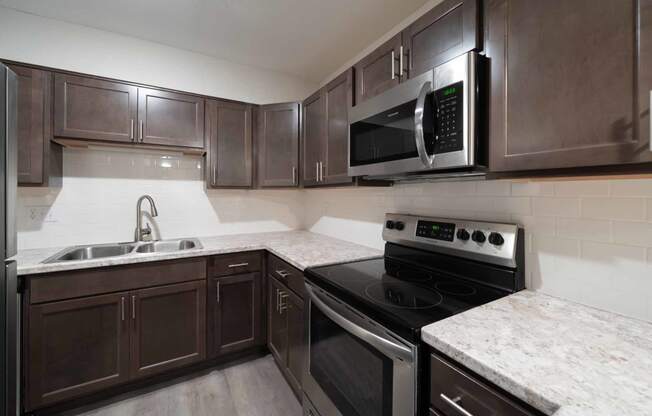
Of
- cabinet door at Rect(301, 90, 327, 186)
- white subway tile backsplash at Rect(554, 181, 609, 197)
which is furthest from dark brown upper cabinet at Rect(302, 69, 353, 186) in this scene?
white subway tile backsplash at Rect(554, 181, 609, 197)

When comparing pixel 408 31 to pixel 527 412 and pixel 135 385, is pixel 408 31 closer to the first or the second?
pixel 527 412

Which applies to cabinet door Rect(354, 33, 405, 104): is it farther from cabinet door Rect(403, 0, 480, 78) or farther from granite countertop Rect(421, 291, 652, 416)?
granite countertop Rect(421, 291, 652, 416)

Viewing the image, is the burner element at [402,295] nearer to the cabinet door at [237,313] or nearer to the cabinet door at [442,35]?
the cabinet door at [442,35]

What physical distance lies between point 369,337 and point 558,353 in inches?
20.9

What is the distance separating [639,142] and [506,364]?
0.62 meters

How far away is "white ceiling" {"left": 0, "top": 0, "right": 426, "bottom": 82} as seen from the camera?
1.76 metres

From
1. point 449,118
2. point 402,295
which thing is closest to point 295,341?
point 402,295

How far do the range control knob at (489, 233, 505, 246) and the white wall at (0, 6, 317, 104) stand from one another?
2.36 meters

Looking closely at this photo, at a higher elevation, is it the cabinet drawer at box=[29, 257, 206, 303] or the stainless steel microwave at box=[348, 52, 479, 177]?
the stainless steel microwave at box=[348, 52, 479, 177]

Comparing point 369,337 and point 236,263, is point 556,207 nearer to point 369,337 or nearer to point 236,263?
point 369,337

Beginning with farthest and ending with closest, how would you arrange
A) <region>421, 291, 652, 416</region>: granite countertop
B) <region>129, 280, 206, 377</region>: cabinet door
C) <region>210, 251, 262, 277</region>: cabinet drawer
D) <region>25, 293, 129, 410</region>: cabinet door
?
<region>210, 251, 262, 277</region>: cabinet drawer < <region>129, 280, 206, 377</region>: cabinet door < <region>25, 293, 129, 410</region>: cabinet door < <region>421, 291, 652, 416</region>: granite countertop

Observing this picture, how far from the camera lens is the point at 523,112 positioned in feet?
2.87

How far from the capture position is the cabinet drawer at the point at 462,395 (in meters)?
0.62

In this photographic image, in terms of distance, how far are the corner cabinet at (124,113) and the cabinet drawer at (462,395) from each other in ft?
7.19
